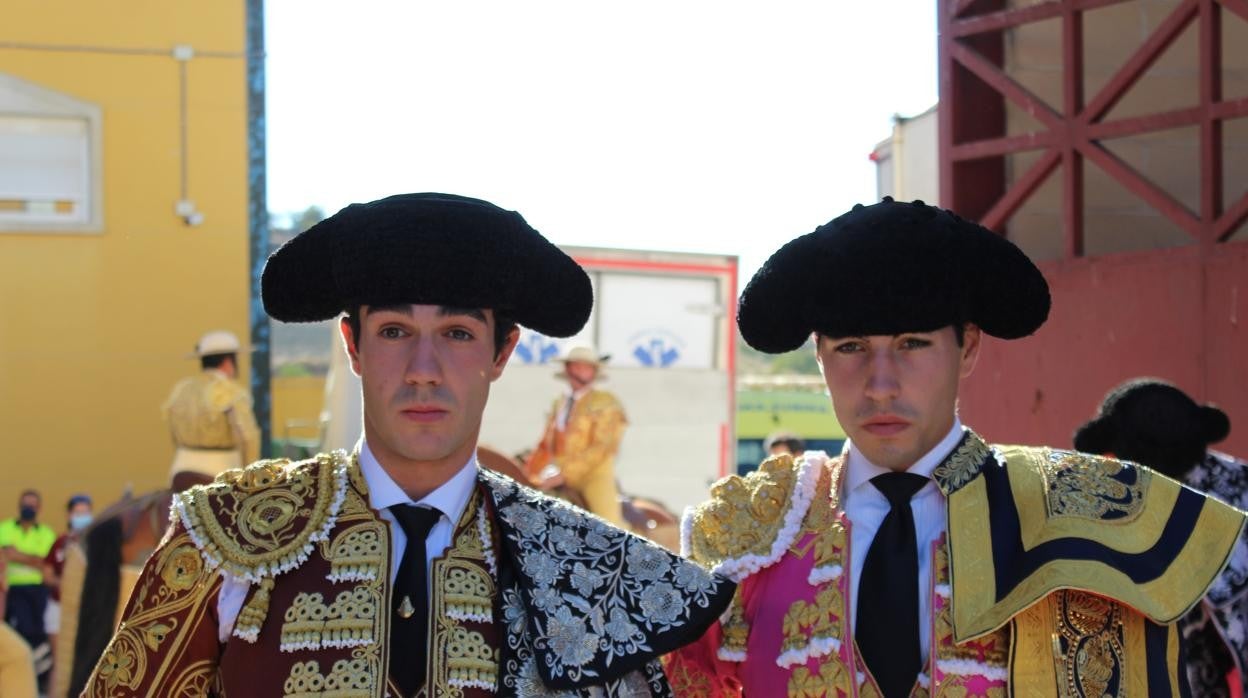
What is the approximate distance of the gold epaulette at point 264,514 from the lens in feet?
8.80

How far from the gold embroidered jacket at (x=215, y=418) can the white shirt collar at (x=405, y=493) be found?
7.58m

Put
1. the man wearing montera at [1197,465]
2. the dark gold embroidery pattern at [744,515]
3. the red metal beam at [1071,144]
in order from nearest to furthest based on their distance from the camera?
the dark gold embroidery pattern at [744,515] < the man wearing montera at [1197,465] < the red metal beam at [1071,144]

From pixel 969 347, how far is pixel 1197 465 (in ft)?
4.89

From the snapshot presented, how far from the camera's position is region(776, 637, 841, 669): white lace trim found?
2.88m

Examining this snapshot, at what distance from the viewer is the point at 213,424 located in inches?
406

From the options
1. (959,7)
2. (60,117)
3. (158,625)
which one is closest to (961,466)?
(158,625)

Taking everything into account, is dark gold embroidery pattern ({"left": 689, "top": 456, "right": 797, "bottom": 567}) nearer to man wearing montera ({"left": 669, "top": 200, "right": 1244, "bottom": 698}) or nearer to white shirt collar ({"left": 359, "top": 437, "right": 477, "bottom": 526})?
man wearing montera ({"left": 669, "top": 200, "right": 1244, "bottom": 698})

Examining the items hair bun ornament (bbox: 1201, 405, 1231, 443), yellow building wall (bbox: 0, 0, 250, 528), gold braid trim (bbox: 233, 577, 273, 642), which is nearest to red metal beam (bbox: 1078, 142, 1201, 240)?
hair bun ornament (bbox: 1201, 405, 1231, 443)

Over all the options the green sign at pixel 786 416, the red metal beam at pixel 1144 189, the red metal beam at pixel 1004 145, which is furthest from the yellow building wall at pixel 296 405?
the red metal beam at pixel 1144 189

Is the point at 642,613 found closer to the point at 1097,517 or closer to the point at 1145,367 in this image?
the point at 1097,517

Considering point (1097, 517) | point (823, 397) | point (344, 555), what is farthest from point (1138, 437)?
point (823, 397)

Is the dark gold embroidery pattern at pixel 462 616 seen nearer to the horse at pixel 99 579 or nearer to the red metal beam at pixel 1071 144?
the horse at pixel 99 579

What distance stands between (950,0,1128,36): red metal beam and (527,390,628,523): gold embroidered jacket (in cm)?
419

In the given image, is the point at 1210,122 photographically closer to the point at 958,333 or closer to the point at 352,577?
the point at 958,333
